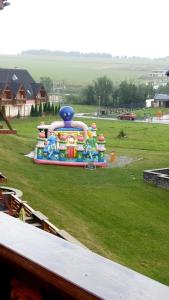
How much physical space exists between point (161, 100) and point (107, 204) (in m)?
52.9

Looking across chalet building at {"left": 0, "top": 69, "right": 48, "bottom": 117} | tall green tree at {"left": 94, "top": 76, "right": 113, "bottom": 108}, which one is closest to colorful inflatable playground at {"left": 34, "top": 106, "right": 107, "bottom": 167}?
chalet building at {"left": 0, "top": 69, "right": 48, "bottom": 117}

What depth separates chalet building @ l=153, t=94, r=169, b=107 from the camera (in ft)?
215

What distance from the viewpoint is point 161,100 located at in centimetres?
6631

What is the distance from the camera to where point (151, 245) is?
1160cm

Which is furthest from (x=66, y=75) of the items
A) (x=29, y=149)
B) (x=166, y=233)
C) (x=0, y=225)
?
(x=0, y=225)

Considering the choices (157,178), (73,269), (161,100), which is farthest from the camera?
(161,100)

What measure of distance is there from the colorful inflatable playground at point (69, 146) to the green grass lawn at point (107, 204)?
87 centimetres

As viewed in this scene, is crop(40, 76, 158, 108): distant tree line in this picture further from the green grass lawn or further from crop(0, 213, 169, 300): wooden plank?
crop(0, 213, 169, 300): wooden plank

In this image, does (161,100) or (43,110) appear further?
(161,100)

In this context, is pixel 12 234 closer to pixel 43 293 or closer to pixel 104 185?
pixel 43 293

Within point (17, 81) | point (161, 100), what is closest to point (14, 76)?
point (17, 81)

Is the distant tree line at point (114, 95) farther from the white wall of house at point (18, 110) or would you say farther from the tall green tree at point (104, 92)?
the white wall of house at point (18, 110)

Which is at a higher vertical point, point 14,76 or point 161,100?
point 14,76

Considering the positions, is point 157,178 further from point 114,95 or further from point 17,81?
point 114,95
